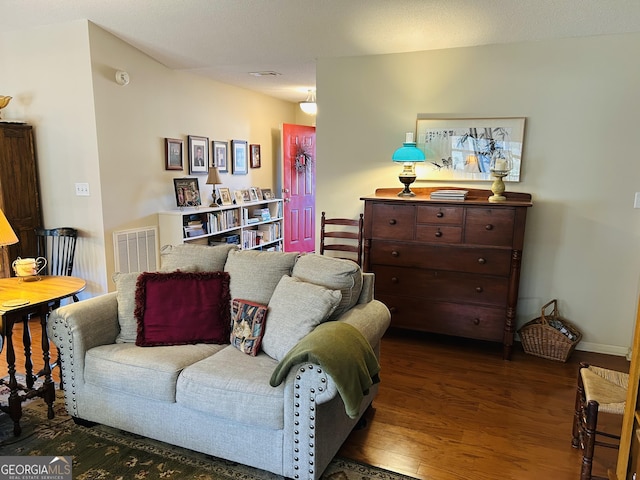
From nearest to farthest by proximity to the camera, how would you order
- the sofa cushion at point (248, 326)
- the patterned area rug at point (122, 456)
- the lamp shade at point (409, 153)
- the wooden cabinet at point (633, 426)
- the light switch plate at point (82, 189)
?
the wooden cabinet at point (633, 426) < the patterned area rug at point (122, 456) < the sofa cushion at point (248, 326) < the lamp shade at point (409, 153) < the light switch plate at point (82, 189)

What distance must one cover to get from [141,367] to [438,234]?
2.25m

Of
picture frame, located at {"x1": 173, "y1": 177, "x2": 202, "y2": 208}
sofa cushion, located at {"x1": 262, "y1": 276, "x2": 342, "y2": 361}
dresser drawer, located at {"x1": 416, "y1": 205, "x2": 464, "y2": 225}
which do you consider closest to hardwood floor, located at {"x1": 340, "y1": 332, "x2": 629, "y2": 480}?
sofa cushion, located at {"x1": 262, "y1": 276, "x2": 342, "y2": 361}

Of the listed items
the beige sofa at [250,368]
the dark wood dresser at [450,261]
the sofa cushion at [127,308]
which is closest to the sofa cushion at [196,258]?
the beige sofa at [250,368]

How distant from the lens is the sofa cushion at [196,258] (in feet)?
8.59

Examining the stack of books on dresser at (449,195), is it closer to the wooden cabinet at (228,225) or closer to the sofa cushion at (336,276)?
the sofa cushion at (336,276)

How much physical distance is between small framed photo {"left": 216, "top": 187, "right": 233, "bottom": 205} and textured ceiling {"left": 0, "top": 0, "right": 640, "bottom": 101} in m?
1.62

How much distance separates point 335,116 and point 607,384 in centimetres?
294

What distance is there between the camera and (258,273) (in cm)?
249

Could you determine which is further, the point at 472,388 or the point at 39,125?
the point at 39,125

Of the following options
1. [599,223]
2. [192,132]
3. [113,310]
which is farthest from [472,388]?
[192,132]

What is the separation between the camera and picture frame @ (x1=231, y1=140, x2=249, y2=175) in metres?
5.66

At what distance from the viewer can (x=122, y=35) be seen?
149 inches

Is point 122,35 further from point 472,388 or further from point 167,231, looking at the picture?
point 472,388

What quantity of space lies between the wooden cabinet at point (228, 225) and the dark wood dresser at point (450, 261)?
2027mm
